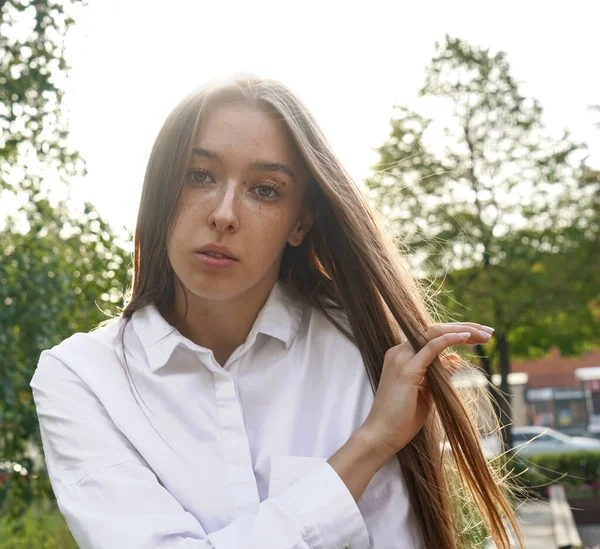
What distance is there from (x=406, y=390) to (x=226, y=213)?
604mm

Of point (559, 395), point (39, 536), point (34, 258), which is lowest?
point (559, 395)

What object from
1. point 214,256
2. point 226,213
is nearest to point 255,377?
point 214,256

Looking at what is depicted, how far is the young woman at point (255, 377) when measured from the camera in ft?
6.43

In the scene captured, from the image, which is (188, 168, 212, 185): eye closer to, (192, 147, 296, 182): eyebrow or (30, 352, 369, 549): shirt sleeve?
(192, 147, 296, 182): eyebrow

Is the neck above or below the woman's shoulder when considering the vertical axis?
above

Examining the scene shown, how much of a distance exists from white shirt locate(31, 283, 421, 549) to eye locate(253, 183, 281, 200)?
31 cm

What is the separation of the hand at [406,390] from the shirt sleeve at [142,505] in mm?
165

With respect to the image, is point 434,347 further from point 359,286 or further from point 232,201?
point 232,201

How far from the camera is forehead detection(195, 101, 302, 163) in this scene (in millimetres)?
2221

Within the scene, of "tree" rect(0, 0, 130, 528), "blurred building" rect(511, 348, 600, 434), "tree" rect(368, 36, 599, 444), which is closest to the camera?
"tree" rect(0, 0, 130, 528)

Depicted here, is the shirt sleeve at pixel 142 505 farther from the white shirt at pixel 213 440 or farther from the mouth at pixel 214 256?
the mouth at pixel 214 256

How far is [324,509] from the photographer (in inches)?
73.7

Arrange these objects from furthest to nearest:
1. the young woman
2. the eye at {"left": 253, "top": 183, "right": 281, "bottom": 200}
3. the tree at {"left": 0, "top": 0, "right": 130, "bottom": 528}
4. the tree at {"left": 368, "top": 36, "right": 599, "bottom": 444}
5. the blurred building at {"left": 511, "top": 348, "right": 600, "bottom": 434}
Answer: the blurred building at {"left": 511, "top": 348, "right": 600, "bottom": 434}, the tree at {"left": 368, "top": 36, "right": 599, "bottom": 444}, the tree at {"left": 0, "top": 0, "right": 130, "bottom": 528}, the eye at {"left": 253, "top": 183, "right": 281, "bottom": 200}, the young woman

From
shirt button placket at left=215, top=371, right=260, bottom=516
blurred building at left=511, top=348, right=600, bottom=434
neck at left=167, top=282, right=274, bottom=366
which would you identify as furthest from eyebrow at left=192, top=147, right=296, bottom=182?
blurred building at left=511, top=348, right=600, bottom=434
